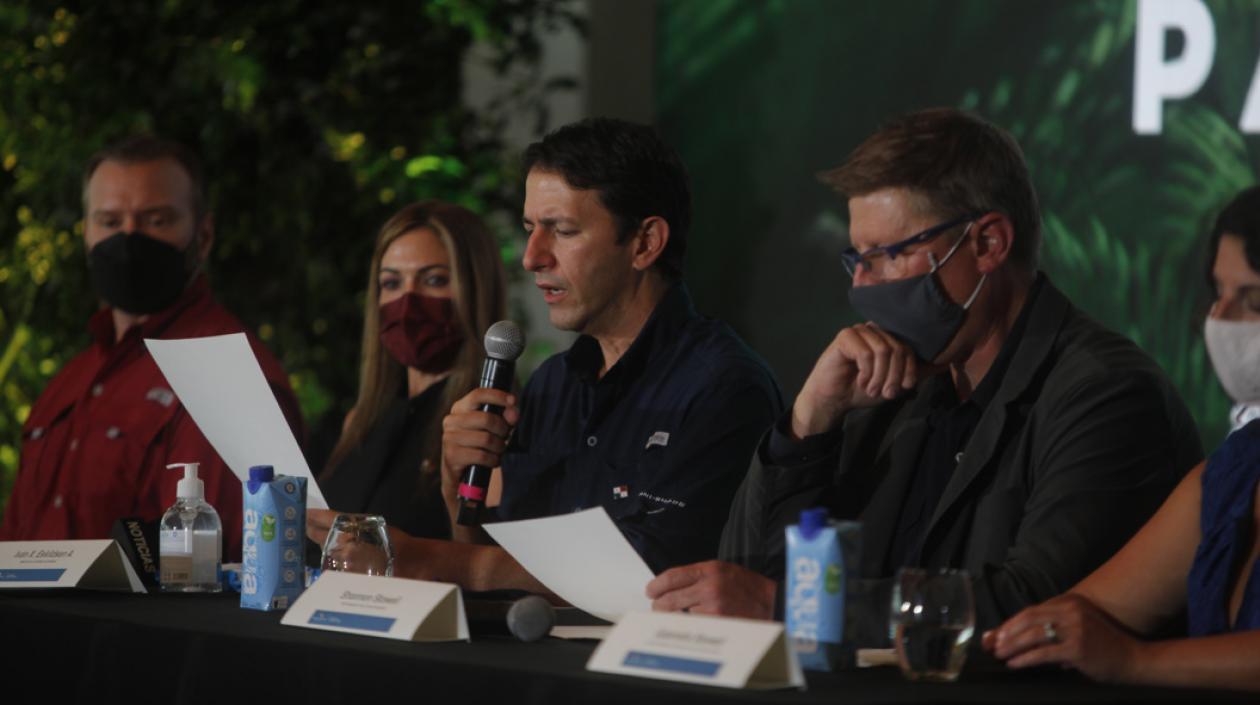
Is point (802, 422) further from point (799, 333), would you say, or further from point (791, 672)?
point (799, 333)

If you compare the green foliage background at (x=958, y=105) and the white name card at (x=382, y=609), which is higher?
the green foliage background at (x=958, y=105)

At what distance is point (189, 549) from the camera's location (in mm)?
2486

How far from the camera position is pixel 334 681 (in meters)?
1.84

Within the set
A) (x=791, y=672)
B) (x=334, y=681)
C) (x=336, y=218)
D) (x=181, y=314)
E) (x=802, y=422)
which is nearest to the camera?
(x=791, y=672)

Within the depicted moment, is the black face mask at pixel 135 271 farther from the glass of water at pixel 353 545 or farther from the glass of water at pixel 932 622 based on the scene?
the glass of water at pixel 932 622

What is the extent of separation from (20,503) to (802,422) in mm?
2043

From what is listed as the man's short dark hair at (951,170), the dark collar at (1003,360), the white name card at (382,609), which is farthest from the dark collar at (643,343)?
the white name card at (382,609)

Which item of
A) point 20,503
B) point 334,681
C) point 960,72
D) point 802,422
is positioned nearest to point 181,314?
point 20,503

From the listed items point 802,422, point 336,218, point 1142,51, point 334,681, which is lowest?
point 334,681

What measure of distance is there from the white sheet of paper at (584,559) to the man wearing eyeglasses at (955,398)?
0.26 m

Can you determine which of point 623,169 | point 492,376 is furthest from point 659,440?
point 623,169

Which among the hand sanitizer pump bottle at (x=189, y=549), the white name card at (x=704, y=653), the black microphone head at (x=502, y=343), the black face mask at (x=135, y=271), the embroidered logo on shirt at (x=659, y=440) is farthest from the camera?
the black face mask at (x=135, y=271)

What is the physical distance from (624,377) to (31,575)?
1033 millimetres

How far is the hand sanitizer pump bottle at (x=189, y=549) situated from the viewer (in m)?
2.47
